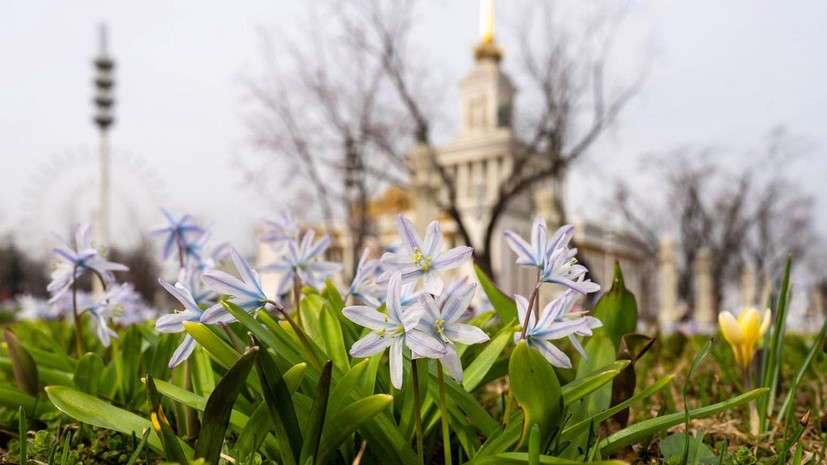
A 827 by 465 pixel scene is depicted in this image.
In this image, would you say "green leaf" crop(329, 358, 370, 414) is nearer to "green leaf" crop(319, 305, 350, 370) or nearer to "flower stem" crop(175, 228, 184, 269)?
"green leaf" crop(319, 305, 350, 370)

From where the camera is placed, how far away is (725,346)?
3.14 metres

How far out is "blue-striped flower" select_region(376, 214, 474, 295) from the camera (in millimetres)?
930

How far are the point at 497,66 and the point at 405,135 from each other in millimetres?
32113

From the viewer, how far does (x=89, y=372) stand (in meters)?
1.54

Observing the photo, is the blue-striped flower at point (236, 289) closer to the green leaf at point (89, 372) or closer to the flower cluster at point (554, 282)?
the flower cluster at point (554, 282)

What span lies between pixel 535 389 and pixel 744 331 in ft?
2.80

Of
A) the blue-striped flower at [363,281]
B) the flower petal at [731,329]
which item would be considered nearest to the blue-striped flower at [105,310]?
the blue-striped flower at [363,281]

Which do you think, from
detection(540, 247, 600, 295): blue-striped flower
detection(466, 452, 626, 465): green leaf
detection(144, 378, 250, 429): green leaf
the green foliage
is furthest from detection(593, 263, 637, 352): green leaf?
detection(144, 378, 250, 429): green leaf

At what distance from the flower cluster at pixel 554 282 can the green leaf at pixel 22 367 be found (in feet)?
4.08

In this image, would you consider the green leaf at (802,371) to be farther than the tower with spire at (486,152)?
No

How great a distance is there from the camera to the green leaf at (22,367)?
153 cm

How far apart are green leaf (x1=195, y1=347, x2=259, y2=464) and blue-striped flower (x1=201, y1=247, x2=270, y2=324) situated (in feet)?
0.36

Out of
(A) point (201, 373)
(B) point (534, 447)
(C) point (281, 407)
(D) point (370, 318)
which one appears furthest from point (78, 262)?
(B) point (534, 447)

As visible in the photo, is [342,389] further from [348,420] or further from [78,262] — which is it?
[78,262]
